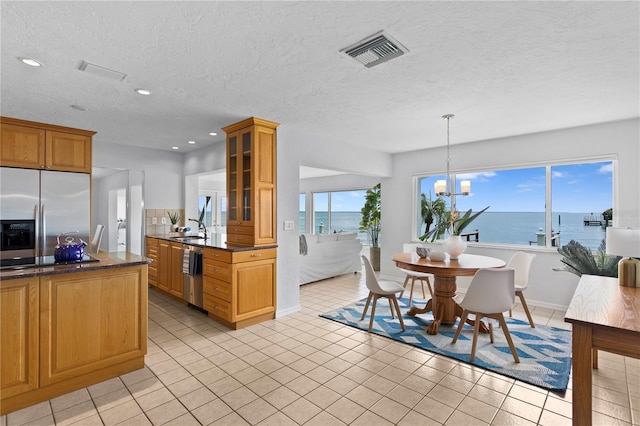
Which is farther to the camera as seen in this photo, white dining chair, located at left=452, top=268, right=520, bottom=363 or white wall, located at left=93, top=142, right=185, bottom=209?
white wall, located at left=93, top=142, right=185, bottom=209

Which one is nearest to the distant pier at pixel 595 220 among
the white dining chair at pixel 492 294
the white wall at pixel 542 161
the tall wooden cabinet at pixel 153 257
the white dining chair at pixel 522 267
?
the white wall at pixel 542 161

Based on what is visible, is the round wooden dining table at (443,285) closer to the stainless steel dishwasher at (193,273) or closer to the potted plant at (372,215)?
the stainless steel dishwasher at (193,273)

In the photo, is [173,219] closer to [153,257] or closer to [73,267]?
[153,257]

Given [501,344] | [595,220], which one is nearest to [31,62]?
[501,344]

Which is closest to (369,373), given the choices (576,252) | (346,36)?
(346,36)

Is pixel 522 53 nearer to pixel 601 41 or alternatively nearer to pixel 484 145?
pixel 601 41

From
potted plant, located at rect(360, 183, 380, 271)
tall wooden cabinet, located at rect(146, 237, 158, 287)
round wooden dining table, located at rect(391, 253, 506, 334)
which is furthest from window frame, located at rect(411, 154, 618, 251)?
tall wooden cabinet, located at rect(146, 237, 158, 287)

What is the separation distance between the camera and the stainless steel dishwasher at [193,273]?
4.22 metres

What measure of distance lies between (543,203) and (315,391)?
14.1 feet

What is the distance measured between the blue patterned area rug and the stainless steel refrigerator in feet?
11.5

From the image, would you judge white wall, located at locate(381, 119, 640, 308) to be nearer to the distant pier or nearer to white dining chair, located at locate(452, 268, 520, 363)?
the distant pier

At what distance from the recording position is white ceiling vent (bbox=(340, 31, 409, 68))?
2061 millimetres

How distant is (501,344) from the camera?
3.20 metres

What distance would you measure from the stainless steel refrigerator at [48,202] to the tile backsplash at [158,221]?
126cm
